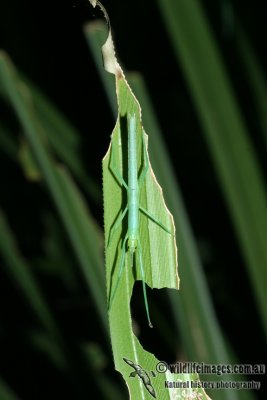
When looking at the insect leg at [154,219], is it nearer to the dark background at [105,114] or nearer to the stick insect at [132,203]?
the stick insect at [132,203]

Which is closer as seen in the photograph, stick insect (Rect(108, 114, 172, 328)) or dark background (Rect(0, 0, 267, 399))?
stick insect (Rect(108, 114, 172, 328))

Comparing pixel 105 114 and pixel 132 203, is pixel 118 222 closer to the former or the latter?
pixel 132 203

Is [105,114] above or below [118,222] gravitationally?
above

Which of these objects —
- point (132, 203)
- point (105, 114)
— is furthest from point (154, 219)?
point (105, 114)

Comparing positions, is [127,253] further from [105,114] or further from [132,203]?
[105,114]

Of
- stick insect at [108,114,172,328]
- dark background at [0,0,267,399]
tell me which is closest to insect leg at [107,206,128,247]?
stick insect at [108,114,172,328]

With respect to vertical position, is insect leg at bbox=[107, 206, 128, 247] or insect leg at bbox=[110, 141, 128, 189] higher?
insect leg at bbox=[110, 141, 128, 189]

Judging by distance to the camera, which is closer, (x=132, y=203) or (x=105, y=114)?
(x=132, y=203)

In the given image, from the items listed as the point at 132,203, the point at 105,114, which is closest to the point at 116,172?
the point at 132,203

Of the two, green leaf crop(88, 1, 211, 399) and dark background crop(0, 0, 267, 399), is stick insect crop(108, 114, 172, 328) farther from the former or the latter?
dark background crop(0, 0, 267, 399)
